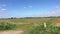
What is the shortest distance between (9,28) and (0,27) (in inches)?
22.5

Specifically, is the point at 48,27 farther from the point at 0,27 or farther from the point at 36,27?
the point at 0,27

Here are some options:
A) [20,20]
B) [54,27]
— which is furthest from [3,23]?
[54,27]

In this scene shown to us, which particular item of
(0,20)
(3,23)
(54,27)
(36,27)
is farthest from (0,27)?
(54,27)

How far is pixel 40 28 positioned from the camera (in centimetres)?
902

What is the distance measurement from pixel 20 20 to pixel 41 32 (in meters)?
5.30

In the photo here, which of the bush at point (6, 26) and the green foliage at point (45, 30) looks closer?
the green foliage at point (45, 30)

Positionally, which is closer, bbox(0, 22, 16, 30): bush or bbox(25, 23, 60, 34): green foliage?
bbox(25, 23, 60, 34): green foliage

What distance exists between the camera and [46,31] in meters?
8.73

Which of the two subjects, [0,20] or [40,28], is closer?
[40,28]

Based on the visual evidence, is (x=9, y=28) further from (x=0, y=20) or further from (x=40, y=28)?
(x=40, y=28)

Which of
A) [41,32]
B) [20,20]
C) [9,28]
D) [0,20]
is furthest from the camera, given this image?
[20,20]

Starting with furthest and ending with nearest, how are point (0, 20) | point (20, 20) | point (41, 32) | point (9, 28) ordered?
point (20, 20) < point (0, 20) < point (9, 28) < point (41, 32)

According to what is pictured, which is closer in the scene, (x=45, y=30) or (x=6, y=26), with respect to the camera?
(x=45, y=30)

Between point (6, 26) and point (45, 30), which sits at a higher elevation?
point (6, 26)
